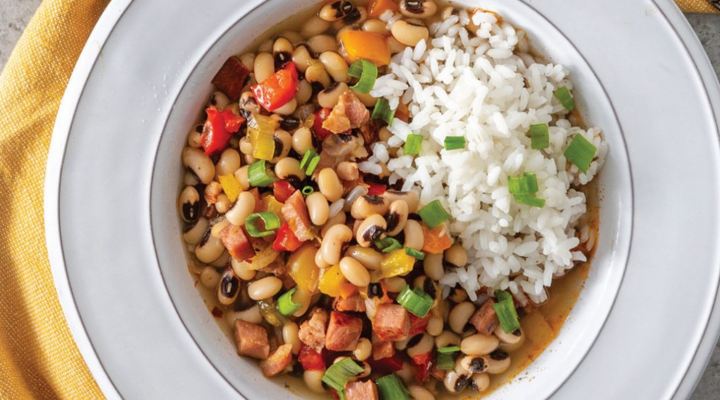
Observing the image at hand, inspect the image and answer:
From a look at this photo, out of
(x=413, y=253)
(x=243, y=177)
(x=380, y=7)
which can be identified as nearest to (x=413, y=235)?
(x=413, y=253)

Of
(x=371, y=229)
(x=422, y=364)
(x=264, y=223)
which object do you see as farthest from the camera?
(x=422, y=364)

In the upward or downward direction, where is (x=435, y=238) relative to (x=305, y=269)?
upward

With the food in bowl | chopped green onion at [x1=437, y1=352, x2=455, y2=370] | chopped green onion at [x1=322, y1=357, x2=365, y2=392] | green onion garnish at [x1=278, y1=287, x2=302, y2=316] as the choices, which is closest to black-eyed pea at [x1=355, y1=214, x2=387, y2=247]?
the food in bowl

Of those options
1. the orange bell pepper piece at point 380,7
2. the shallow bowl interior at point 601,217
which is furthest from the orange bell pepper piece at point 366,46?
the shallow bowl interior at point 601,217

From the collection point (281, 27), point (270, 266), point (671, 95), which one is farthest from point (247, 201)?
point (671, 95)

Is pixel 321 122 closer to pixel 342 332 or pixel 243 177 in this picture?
pixel 243 177

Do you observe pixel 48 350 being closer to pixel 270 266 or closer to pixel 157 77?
pixel 270 266

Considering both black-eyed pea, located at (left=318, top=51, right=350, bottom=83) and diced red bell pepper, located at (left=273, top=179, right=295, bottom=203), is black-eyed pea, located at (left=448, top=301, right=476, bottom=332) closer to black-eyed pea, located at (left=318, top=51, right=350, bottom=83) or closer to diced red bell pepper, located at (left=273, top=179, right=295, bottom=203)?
diced red bell pepper, located at (left=273, top=179, right=295, bottom=203)
